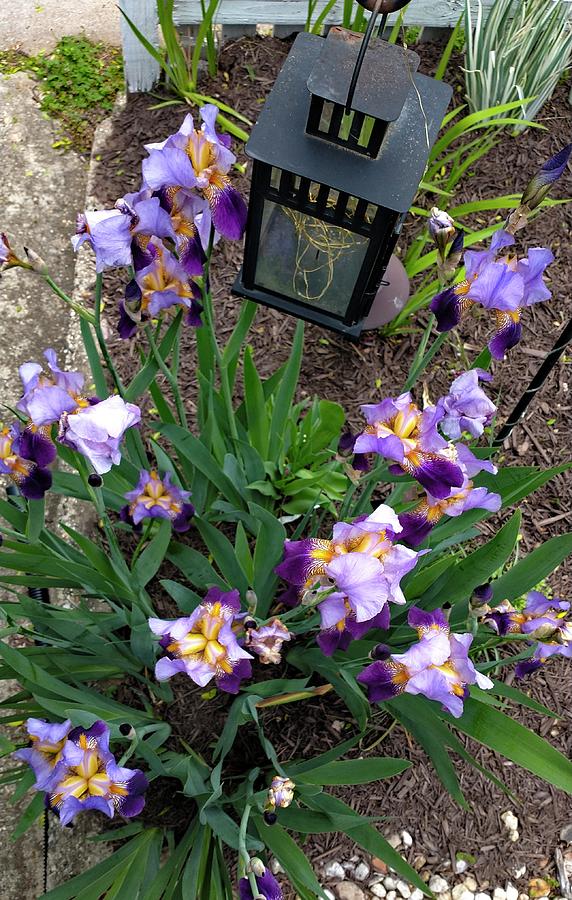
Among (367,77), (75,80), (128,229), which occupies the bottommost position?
(75,80)

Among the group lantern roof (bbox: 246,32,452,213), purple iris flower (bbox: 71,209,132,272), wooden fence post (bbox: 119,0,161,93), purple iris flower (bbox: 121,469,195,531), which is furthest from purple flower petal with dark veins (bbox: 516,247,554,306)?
wooden fence post (bbox: 119,0,161,93)

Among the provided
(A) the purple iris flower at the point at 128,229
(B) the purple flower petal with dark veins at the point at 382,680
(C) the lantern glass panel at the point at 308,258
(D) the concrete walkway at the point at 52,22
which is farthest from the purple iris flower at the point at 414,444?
(D) the concrete walkway at the point at 52,22

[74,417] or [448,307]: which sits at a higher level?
[448,307]

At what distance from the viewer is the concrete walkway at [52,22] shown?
3.36 metres

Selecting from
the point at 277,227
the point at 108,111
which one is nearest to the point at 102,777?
the point at 277,227

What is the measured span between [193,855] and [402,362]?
1.67 metres

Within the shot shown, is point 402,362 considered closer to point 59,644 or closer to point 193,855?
point 59,644

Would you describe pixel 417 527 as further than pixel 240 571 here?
No

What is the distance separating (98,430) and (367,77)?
2.56 feet

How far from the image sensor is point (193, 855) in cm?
158

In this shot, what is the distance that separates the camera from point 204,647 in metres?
1.25

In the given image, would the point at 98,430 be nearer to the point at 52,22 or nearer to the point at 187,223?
the point at 187,223

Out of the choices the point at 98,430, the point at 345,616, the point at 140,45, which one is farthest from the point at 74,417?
the point at 140,45

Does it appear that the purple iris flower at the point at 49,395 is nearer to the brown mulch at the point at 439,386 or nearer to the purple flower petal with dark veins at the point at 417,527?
the purple flower petal with dark veins at the point at 417,527
